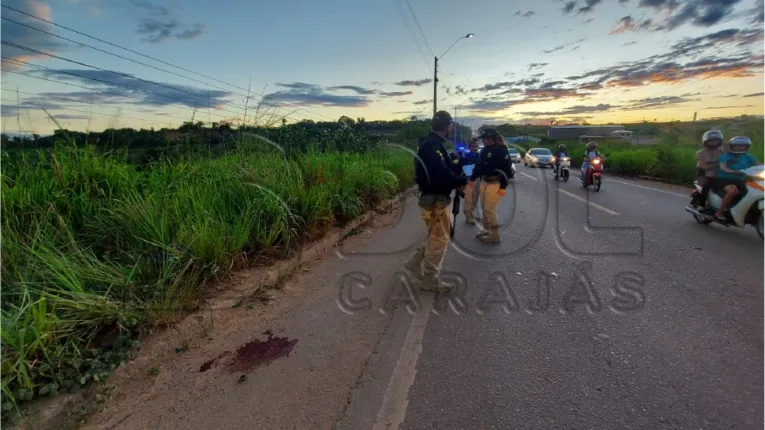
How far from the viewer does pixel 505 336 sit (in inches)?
126

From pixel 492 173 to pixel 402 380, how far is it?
457 centimetres

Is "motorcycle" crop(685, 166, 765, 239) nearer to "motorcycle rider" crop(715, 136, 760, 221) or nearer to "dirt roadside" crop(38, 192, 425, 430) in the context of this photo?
"motorcycle rider" crop(715, 136, 760, 221)

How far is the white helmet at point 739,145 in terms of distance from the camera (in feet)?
19.8

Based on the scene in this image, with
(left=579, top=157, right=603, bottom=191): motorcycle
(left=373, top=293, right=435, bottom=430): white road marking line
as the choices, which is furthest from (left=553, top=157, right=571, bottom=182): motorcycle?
(left=373, top=293, right=435, bottom=430): white road marking line

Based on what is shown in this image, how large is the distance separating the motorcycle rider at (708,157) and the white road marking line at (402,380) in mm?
6271

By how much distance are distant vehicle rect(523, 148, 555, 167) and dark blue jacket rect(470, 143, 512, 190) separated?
863 inches

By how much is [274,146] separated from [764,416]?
23.5ft

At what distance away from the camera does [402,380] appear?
2.68 metres

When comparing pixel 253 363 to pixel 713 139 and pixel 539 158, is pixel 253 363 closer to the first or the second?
pixel 713 139

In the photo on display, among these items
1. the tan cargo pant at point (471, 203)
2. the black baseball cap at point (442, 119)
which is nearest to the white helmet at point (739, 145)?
the tan cargo pant at point (471, 203)

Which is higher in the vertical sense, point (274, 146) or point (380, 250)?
point (274, 146)

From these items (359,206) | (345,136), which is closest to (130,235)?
(359,206)

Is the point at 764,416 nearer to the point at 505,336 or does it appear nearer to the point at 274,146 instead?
the point at 505,336

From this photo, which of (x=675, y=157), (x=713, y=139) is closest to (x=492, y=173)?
(x=713, y=139)
